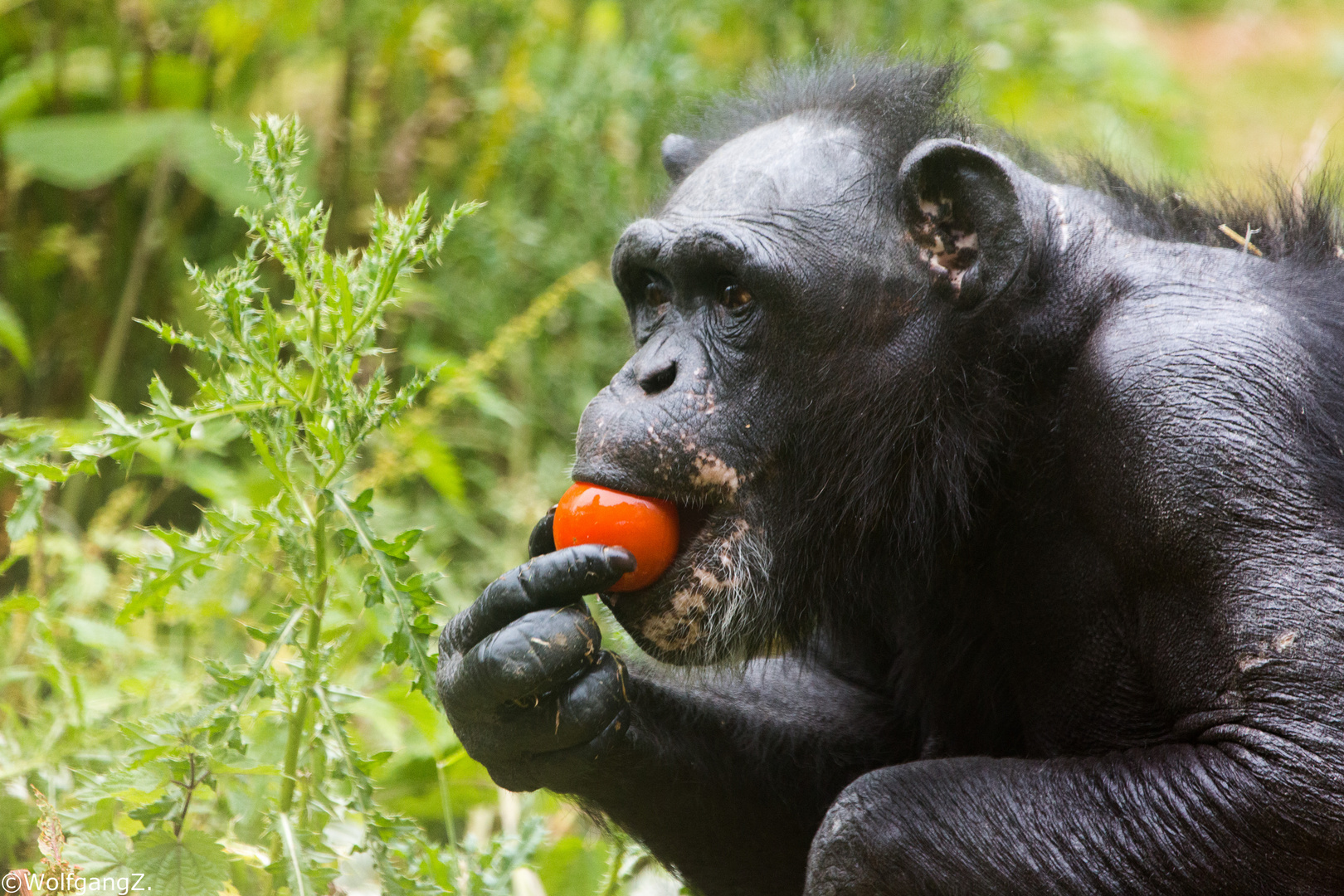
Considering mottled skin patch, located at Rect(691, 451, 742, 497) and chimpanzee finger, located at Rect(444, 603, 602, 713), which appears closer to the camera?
chimpanzee finger, located at Rect(444, 603, 602, 713)

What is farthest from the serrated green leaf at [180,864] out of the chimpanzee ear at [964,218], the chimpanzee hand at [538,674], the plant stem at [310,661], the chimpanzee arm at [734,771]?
the chimpanzee ear at [964,218]

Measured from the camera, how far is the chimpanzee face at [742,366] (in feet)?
9.45

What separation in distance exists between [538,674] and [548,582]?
180 millimetres

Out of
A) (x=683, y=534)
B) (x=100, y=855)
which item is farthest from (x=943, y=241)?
(x=100, y=855)

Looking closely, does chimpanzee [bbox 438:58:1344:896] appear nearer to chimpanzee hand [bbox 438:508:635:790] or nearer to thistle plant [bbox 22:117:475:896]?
chimpanzee hand [bbox 438:508:635:790]

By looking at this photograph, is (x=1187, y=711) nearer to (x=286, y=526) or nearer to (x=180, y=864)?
(x=286, y=526)

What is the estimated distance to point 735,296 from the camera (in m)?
3.04

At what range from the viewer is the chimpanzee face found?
288 cm

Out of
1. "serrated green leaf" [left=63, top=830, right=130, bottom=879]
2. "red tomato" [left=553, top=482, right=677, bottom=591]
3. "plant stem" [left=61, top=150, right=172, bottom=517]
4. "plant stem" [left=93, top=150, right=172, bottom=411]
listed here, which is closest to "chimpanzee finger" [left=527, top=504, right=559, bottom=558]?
"red tomato" [left=553, top=482, right=677, bottom=591]

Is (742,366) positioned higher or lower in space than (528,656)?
higher

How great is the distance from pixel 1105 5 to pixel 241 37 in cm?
877

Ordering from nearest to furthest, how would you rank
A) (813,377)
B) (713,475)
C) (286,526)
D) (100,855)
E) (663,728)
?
(100,855)
(286,526)
(713,475)
(813,377)
(663,728)

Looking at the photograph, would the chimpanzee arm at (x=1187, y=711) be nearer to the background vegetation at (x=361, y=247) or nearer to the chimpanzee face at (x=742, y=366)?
the chimpanzee face at (x=742, y=366)

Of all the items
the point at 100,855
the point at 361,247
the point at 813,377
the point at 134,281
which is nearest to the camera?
the point at 100,855
